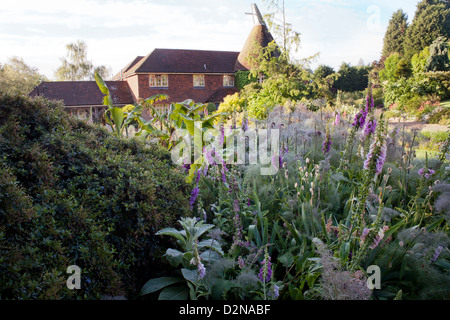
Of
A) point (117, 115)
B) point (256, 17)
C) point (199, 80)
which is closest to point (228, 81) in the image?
point (199, 80)

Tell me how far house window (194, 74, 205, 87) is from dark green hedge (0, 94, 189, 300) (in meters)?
27.6

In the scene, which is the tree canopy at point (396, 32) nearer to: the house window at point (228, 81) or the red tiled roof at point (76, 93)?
the house window at point (228, 81)

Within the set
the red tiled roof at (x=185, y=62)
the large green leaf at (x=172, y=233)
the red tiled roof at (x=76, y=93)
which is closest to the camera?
the large green leaf at (x=172, y=233)

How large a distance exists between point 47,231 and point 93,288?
0.43m

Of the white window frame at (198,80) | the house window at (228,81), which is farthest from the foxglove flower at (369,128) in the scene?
the house window at (228,81)

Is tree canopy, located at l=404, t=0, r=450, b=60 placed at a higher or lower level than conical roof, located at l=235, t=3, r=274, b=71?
higher

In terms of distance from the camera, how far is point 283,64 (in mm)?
15477

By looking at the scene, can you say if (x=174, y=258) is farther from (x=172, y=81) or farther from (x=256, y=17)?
(x=256, y=17)

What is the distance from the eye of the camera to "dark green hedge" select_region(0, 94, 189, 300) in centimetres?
155

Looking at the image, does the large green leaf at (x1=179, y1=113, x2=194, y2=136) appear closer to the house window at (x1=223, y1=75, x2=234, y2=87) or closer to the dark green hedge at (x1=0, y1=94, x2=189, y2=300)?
the dark green hedge at (x1=0, y1=94, x2=189, y2=300)

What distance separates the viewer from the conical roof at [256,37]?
91.8 feet

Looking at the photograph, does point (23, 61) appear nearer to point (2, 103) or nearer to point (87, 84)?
point (87, 84)

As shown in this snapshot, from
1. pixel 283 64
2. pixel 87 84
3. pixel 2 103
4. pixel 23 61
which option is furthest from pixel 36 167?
pixel 23 61

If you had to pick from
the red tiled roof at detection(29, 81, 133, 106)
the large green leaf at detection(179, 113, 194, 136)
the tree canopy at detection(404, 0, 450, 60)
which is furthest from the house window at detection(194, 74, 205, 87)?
the large green leaf at detection(179, 113, 194, 136)
